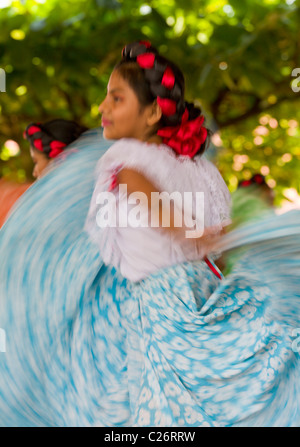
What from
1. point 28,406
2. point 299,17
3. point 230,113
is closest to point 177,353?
point 28,406

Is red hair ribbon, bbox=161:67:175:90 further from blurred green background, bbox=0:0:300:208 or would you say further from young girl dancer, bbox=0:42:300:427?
blurred green background, bbox=0:0:300:208

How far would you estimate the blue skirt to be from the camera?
1107mm

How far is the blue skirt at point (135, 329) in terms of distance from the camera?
3.63 feet

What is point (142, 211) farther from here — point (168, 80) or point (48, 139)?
point (48, 139)

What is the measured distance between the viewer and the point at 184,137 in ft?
4.03

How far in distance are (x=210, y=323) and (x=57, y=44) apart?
167 centimetres

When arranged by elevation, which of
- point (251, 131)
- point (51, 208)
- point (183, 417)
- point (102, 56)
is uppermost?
point (102, 56)

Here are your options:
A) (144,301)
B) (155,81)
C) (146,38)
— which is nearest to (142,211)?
(144,301)

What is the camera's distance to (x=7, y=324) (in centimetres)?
119

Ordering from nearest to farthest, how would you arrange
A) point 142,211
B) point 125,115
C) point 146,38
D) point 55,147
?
1. point 142,211
2. point 125,115
3. point 55,147
4. point 146,38

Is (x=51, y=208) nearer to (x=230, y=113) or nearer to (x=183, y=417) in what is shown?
(x=183, y=417)

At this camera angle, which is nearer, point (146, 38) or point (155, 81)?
point (155, 81)

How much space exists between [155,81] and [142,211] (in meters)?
0.31

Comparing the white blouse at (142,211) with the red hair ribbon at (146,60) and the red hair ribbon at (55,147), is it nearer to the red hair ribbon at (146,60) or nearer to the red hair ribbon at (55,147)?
the red hair ribbon at (146,60)
